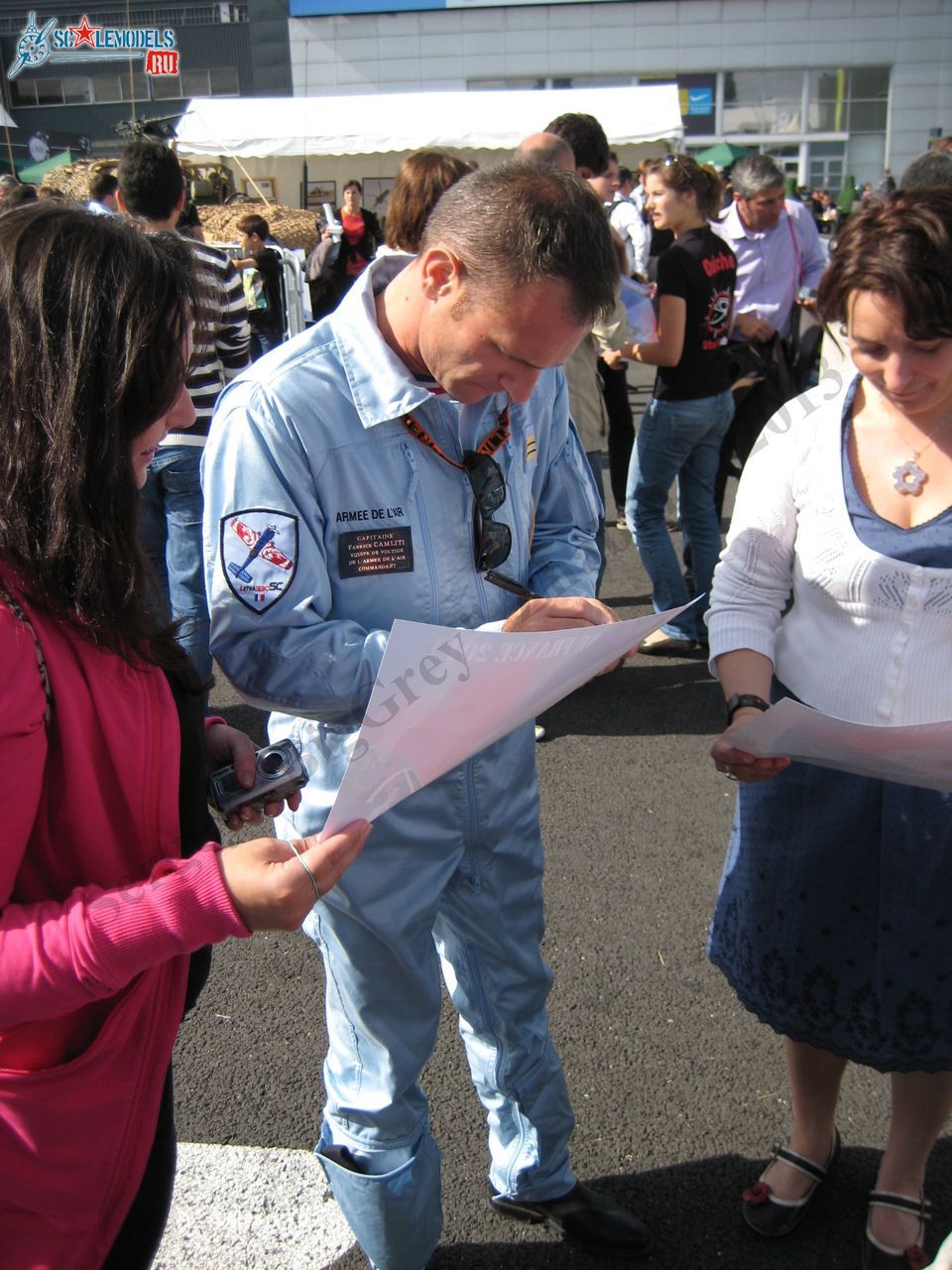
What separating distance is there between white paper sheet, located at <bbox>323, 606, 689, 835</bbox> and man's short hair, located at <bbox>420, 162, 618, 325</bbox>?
0.48m

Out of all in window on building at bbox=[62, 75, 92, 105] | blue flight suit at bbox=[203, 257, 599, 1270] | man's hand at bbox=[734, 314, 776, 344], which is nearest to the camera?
blue flight suit at bbox=[203, 257, 599, 1270]

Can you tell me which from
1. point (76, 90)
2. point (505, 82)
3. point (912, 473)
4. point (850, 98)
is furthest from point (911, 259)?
point (76, 90)

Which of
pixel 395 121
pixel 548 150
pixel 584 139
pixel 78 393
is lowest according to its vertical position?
pixel 78 393

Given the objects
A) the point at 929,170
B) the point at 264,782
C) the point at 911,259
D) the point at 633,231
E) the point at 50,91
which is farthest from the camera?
the point at 50,91

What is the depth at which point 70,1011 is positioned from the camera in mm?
1175

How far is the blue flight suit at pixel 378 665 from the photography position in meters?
1.52

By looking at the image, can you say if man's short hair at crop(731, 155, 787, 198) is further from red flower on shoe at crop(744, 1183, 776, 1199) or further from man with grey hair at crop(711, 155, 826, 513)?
red flower on shoe at crop(744, 1183, 776, 1199)

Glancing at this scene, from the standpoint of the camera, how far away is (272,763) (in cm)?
142

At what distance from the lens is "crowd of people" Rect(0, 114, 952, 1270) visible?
1126 mm

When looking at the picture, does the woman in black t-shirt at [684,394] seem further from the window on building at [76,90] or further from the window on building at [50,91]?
the window on building at [50,91]

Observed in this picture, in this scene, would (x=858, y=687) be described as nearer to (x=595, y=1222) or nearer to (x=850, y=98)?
(x=595, y=1222)

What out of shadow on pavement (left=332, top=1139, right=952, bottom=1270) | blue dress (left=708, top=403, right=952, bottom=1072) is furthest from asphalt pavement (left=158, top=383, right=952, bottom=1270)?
blue dress (left=708, top=403, right=952, bottom=1072)

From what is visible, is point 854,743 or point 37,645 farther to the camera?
point 854,743

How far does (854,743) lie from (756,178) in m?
5.12
